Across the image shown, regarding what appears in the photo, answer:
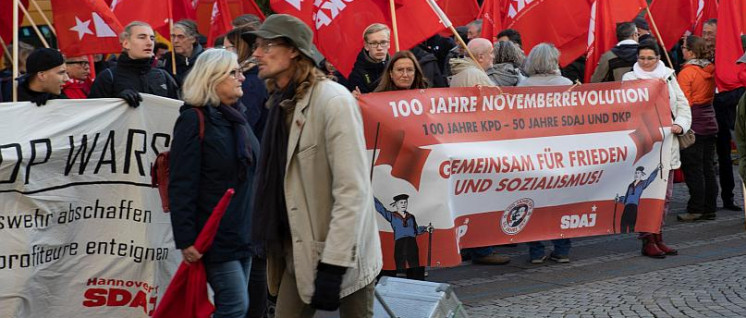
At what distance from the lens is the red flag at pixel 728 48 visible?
1034cm

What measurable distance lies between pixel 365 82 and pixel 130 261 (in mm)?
2798

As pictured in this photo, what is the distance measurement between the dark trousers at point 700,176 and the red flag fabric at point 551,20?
1588 millimetres

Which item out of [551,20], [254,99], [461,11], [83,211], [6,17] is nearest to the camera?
[83,211]

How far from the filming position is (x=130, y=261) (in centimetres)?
641

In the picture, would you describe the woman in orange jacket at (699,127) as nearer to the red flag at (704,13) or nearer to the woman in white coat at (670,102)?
the woman in white coat at (670,102)

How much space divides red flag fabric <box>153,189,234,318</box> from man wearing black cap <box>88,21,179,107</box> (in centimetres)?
262

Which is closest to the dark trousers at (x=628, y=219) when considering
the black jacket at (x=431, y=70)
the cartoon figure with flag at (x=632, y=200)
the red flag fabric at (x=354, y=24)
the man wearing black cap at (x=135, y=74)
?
the cartoon figure with flag at (x=632, y=200)

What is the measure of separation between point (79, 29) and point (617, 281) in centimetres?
475

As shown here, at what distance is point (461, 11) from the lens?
42.8 feet

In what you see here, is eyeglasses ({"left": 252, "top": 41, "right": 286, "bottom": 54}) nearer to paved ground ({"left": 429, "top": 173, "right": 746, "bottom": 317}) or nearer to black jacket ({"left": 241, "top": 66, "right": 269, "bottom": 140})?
black jacket ({"left": 241, "top": 66, "right": 269, "bottom": 140})

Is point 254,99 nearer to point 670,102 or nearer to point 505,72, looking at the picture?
point 505,72

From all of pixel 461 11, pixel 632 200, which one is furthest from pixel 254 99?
pixel 461 11

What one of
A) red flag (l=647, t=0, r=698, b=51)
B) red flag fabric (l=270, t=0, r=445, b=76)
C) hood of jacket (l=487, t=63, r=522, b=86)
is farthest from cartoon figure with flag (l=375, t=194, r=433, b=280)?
red flag (l=647, t=0, r=698, b=51)

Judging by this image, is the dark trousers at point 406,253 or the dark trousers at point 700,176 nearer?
the dark trousers at point 406,253
